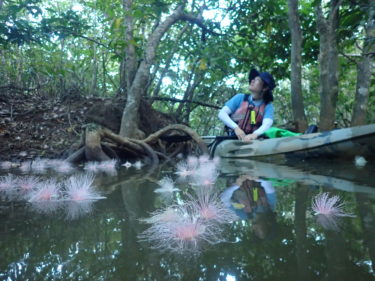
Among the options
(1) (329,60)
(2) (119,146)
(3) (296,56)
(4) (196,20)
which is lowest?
(2) (119,146)

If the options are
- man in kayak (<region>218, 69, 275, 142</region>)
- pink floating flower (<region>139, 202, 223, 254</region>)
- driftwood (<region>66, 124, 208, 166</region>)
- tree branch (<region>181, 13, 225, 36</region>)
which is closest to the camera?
pink floating flower (<region>139, 202, 223, 254</region>)

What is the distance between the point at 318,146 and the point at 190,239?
340cm

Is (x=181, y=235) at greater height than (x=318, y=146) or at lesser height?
lesser

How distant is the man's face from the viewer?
199 inches

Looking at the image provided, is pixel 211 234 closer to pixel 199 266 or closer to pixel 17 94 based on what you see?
pixel 199 266

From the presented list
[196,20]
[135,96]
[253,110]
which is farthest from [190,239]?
Answer: [196,20]

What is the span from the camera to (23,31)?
5.40m

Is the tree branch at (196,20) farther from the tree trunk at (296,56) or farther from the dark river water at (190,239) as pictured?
the dark river water at (190,239)

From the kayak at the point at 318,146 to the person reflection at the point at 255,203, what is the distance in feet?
6.21

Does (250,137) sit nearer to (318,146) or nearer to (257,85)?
(257,85)

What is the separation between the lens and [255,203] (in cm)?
165

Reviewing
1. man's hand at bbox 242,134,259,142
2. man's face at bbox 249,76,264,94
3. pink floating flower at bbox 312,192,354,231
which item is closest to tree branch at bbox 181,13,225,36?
man's face at bbox 249,76,264,94

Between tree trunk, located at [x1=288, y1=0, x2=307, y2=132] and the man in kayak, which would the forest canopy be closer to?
tree trunk, located at [x1=288, y1=0, x2=307, y2=132]

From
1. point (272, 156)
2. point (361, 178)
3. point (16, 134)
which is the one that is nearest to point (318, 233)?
point (361, 178)
